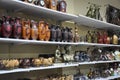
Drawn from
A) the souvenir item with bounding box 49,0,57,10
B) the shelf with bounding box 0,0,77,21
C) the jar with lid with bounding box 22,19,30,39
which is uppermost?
the souvenir item with bounding box 49,0,57,10

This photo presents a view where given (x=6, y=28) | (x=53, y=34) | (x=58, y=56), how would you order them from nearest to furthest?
(x=6, y=28)
(x=53, y=34)
(x=58, y=56)

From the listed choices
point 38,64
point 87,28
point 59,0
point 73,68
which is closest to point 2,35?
point 38,64

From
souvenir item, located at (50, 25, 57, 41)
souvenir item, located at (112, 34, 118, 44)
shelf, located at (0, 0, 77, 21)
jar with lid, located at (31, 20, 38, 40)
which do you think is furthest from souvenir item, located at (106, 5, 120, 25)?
jar with lid, located at (31, 20, 38, 40)

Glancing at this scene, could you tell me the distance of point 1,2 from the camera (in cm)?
223

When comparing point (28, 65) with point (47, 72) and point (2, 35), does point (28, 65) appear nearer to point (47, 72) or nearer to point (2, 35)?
point (2, 35)

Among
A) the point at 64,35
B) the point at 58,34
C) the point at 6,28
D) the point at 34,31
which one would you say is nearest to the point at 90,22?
the point at 64,35

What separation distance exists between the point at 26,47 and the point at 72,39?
69cm

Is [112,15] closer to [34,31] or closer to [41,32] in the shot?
[41,32]

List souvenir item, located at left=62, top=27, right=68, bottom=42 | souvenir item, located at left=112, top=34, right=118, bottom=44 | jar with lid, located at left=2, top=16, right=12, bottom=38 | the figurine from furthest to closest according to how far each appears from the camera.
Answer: souvenir item, located at left=112, top=34, right=118, bottom=44 < the figurine < souvenir item, located at left=62, top=27, right=68, bottom=42 < jar with lid, located at left=2, top=16, right=12, bottom=38

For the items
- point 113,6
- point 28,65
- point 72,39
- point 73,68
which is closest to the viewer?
point 28,65

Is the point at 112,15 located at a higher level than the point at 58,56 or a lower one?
higher

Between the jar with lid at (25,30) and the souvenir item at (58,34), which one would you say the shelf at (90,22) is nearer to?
the souvenir item at (58,34)

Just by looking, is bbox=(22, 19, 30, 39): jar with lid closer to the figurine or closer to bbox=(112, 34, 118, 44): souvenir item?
the figurine

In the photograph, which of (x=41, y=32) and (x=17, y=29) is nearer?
(x=17, y=29)
